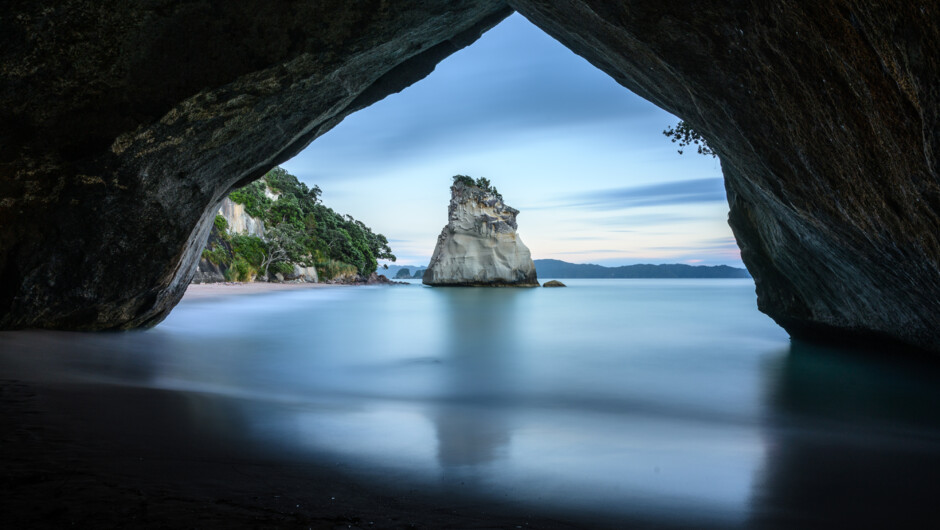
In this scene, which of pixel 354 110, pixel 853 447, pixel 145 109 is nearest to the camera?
pixel 853 447

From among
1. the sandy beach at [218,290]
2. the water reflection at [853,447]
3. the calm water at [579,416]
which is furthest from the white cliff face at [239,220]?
the water reflection at [853,447]

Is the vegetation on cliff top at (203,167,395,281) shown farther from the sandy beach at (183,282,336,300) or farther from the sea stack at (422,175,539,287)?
the sea stack at (422,175,539,287)

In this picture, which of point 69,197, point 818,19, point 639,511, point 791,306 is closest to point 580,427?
point 639,511

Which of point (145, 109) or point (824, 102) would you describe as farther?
point (145, 109)

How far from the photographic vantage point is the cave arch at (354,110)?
110 inches

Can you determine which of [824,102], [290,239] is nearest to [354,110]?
[824,102]

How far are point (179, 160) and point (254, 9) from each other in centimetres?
215

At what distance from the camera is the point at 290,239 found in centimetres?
4119

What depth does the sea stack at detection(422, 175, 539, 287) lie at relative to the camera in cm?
4925

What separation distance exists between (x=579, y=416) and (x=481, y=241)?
149ft

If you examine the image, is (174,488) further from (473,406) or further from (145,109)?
(145,109)

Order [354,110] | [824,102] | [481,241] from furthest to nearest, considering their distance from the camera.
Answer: [481,241]
[354,110]
[824,102]

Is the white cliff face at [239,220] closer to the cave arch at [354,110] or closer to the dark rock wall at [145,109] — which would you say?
the dark rock wall at [145,109]

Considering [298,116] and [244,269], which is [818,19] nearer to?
[298,116]
